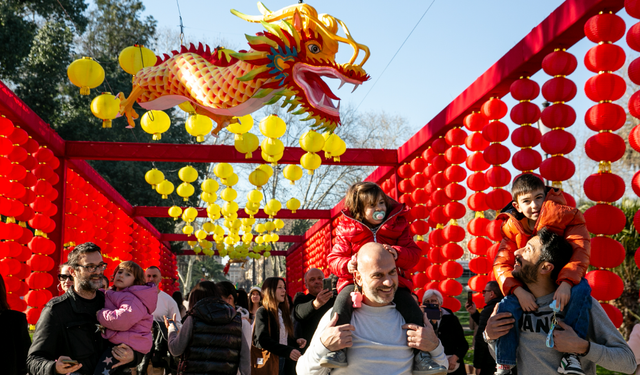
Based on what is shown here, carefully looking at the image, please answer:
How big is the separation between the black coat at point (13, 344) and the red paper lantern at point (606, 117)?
478 centimetres

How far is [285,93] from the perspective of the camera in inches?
237

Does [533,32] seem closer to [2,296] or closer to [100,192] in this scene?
[2,296]

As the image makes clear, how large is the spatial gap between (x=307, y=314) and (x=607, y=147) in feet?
9.98

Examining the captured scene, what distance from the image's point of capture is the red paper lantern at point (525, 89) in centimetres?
634

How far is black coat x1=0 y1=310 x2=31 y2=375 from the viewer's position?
12.5 ft

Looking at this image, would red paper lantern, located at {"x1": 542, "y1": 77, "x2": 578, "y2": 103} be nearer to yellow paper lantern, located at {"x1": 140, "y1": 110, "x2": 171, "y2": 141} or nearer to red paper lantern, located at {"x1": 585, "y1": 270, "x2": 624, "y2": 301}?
red paper lantern, located at {"x1": 585, "y1": 270, "x2": 624, "y2": 301}

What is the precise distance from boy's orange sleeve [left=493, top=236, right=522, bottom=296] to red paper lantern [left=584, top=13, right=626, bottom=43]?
250cm

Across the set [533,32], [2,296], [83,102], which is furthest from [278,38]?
[83,102]

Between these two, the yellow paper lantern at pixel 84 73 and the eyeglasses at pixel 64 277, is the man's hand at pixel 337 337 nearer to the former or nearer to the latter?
the eyeglasses at pixel 64 277

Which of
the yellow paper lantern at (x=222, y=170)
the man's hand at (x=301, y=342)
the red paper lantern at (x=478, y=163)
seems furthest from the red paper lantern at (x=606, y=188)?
the yellow paper lantern at (x=222, y=170)

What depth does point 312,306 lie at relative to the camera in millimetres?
5297

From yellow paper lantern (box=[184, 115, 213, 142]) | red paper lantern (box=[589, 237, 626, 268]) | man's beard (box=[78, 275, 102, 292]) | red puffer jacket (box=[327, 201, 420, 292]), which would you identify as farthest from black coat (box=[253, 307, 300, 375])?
red paper lantern (box=[589, 237, 626, 268])

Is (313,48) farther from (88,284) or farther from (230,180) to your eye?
(230,180)

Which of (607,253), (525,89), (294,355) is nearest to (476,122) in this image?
(525,89)
